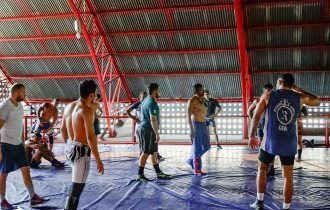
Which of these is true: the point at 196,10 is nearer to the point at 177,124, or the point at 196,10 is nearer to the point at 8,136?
the point at 177,124

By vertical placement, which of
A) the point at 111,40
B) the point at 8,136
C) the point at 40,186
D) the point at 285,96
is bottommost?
the point at 40,186

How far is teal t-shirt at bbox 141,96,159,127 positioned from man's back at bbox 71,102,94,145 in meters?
2.82

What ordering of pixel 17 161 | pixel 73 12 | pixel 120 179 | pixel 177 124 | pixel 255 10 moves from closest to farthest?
pixel 17 161, pixel 120 179, pixel 255 10, pixel 73 12, pixel 177 124

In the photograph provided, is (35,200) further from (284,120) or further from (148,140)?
(284,120)

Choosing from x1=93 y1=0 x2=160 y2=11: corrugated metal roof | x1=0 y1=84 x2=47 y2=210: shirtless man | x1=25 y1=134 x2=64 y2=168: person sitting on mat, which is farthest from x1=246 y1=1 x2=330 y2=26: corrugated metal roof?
x1=0 y1=84 x2=47 y2=210: shirtless man

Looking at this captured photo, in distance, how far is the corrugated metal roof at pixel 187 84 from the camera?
1912cm

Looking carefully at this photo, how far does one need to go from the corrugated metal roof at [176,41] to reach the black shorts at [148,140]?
10.8 metres

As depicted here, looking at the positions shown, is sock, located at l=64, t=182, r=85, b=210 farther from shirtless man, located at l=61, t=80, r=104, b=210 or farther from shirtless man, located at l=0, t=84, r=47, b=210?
shirtless man, located at l=0, t=84, r=47, b=210

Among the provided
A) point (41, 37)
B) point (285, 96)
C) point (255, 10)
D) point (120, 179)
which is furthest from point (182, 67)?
point (285, 96)

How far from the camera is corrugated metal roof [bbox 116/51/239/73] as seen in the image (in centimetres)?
1830

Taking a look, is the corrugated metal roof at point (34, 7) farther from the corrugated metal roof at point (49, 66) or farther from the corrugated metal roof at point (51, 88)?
the corrugated metal roof at point (51, 88)

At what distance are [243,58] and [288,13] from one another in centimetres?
264

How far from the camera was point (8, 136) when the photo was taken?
18.0ft

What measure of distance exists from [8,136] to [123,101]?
608 inches
